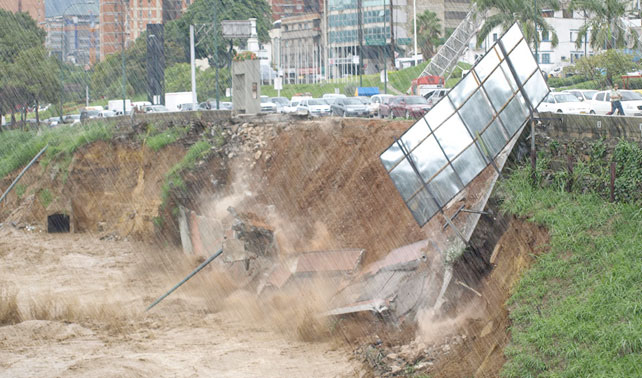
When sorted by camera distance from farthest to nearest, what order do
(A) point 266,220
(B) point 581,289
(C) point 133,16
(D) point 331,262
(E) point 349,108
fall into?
(C) point 133,16 → (E) point 349,108 → (A) point 266,220 → (D) point 331,262 → (B) point 581,289

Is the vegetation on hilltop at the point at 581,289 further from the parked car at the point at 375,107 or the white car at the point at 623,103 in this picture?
the parked car at the point at 375,107

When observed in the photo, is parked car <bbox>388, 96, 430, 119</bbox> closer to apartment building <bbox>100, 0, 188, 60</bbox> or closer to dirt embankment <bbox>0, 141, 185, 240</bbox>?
dirt embankment <bbox>0, 141, 185, 240</bbox>

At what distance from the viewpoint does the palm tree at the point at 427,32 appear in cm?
8025

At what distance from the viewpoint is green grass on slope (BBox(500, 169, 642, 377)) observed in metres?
10.1

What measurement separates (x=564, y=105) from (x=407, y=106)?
719cm

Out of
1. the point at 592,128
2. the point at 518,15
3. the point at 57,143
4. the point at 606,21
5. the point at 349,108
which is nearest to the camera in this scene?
the point at 592,128

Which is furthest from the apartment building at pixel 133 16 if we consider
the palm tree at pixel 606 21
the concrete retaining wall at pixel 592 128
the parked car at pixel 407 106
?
the concrete retaining wall at pixel 592 128

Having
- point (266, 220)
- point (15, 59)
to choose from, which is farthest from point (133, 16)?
point (266, 220)

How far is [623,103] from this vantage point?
97.2ft

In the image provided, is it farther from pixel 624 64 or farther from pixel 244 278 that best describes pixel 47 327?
pixel 624 64

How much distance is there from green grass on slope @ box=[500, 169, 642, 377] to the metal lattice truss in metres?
44.1

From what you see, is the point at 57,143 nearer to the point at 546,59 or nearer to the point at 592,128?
the point at 592,128

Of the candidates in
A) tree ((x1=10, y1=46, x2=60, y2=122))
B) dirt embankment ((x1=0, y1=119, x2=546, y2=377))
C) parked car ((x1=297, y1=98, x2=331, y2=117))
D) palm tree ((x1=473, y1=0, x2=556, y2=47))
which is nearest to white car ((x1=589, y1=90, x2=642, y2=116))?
palm tree ((x1=473, y1=0, x2=556, y2=47))

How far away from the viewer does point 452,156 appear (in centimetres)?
1445
